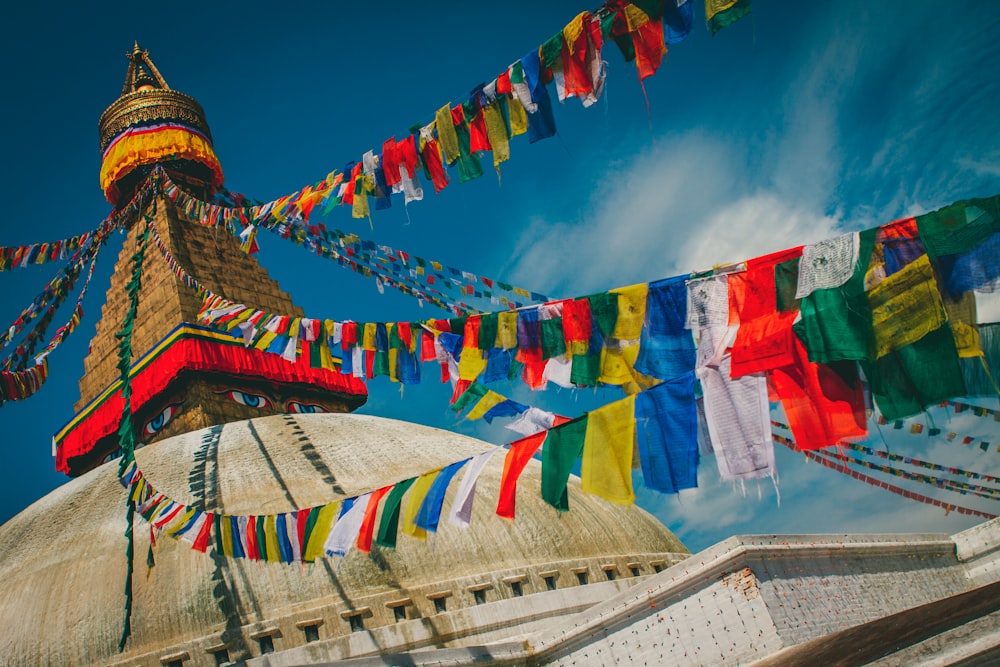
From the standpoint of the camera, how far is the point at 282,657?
26.0ft

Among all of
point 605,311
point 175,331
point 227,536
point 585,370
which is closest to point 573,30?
point 605,311

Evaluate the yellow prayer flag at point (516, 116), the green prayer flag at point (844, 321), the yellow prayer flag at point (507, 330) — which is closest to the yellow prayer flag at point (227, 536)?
the yellow prayer flag at point (507, 330)

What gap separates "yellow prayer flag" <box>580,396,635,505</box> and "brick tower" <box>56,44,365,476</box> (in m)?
9.97

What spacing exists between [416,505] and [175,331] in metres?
9.20

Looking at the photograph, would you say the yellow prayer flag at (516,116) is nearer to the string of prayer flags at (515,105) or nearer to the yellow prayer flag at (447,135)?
the string of prayer flags at (515,105)

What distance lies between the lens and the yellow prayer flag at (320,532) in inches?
295

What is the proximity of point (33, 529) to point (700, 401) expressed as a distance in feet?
31.4

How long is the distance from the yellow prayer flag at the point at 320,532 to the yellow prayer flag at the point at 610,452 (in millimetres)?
3097

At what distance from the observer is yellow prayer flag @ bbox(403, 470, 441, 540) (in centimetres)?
679

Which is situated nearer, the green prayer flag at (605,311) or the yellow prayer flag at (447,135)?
the green prayer flag at (605,311)

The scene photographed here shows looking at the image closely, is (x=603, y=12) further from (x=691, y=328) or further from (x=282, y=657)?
(x=282, y=657)

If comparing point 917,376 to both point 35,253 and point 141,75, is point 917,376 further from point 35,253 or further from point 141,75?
point 141,75

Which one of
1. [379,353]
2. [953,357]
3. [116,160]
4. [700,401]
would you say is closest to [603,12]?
[700,401]

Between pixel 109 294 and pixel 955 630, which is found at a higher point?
pixel 109 294
